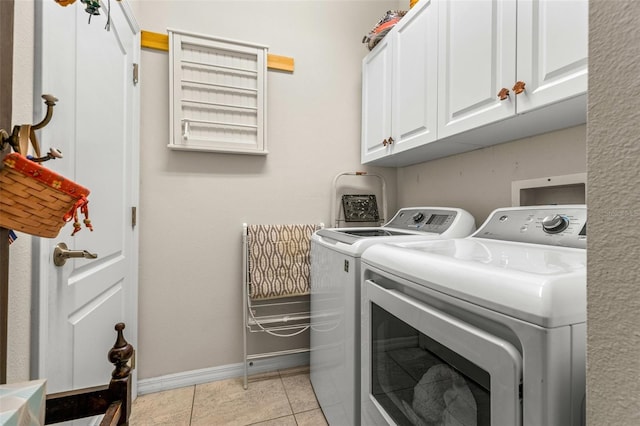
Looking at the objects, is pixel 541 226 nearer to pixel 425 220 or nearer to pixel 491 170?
pixel 491 170

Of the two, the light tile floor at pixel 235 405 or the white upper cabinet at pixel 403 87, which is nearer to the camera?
the white upper cabinet at pixel 403 87

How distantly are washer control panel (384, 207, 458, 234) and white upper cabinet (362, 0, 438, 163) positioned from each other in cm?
39

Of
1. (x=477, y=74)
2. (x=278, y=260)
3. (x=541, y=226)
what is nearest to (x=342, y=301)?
(x=278, y=260)

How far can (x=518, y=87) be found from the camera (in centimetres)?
98

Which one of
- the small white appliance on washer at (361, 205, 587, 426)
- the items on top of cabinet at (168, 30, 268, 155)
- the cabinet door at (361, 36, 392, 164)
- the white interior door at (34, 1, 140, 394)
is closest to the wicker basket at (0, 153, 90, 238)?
the white interior door at (34, 1, 140, 394)

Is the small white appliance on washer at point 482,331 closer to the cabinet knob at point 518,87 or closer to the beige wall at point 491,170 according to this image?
the beige wall at point 491,170

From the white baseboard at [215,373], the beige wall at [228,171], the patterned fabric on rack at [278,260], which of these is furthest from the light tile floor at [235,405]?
the patterned fabric on rack at [278,260]

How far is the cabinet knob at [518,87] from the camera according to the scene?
38.3 inches

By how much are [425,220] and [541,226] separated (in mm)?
636

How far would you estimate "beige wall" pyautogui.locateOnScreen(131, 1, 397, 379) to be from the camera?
1.73 meters

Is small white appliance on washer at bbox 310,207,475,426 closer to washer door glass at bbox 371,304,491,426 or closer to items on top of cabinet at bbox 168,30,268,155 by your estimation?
washer door glass at bbox 371,304,491,426

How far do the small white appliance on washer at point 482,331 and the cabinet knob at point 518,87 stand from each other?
1.44ft

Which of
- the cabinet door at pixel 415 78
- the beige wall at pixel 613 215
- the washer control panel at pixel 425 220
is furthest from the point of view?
the washer control panel at pixel 425 220

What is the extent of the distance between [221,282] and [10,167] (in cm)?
148
